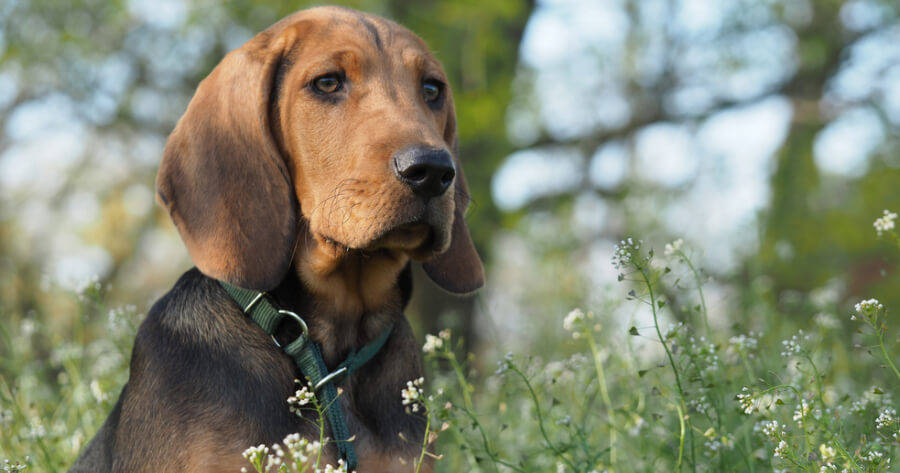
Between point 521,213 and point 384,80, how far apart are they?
678 centimetres

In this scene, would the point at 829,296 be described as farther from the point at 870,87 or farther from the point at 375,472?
the point at 870,87

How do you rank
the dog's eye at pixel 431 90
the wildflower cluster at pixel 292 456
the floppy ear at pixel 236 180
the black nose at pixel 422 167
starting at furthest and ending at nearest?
the dog's eye at pixel 431 90 → the floppy ear at pixel 236 180 → the black nose at pixel 422 167 → the wildflower cluster at pixel 292 456

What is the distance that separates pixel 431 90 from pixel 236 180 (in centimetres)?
97

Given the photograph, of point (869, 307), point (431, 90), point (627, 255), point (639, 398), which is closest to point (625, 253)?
point (627, 255)

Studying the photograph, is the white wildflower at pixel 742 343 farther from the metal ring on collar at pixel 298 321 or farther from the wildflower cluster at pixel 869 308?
the metal ring on collar at pixel 298 321

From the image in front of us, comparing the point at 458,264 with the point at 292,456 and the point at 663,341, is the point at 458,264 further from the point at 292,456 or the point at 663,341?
the point at 292,456

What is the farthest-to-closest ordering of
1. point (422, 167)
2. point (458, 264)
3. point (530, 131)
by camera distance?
point (530, 131) → point (458, 264) → point (422, 167)

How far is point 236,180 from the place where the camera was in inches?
117

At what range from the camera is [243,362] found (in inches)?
107

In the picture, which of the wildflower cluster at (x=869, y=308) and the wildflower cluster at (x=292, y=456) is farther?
the wildflower cluster at (x=869, y=308)

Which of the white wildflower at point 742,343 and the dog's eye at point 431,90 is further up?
the dog's eye at point 431,90

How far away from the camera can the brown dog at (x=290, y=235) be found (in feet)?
8.70

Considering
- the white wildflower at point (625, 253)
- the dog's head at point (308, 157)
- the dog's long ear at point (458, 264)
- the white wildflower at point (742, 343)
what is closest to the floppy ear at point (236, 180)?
the dog's head at point (308, 157)

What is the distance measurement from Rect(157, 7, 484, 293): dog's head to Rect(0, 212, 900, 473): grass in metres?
0.53
